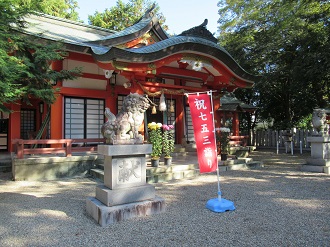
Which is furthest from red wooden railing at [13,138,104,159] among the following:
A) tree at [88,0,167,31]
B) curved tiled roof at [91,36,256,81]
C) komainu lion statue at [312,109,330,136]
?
tree at [88,0,167,31]

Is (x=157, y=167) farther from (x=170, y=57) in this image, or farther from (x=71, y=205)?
(x=170, y=57)

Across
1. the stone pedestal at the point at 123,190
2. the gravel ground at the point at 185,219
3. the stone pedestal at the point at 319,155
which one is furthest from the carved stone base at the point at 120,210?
the stone pedestal at the point at 319,155

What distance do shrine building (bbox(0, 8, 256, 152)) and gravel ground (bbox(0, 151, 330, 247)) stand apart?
138 inches

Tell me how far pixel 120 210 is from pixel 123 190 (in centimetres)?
31

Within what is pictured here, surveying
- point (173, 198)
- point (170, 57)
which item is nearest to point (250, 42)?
point (170, 57)

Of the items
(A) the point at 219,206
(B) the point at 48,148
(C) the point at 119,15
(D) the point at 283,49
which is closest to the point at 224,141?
(A) the point at 219,206

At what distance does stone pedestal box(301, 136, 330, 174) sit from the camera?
8.13 m

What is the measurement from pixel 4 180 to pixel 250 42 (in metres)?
15.4

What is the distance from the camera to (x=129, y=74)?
8305 mm

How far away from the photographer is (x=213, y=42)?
30.7 feet

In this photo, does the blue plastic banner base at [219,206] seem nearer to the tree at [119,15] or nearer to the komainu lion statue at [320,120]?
the komainu lion statue at [320,120]

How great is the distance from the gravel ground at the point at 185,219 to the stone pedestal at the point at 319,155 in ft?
5.96

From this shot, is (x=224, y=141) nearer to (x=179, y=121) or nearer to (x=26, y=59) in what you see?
(x=179, y=121)

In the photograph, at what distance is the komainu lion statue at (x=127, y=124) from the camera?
4.22m
